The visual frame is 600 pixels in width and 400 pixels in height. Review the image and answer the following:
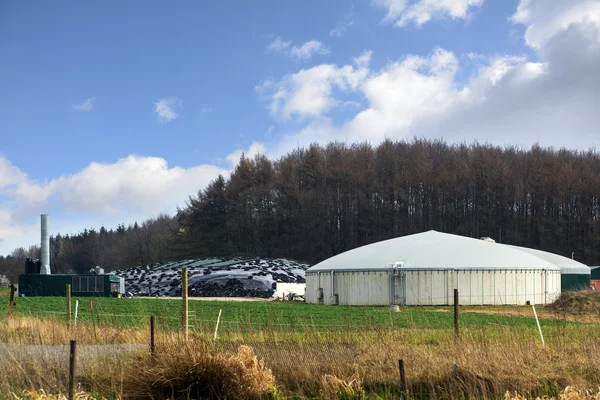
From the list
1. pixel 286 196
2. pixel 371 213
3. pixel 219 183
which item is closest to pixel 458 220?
pixel 371 213

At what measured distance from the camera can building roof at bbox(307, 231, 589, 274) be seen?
4716 cm

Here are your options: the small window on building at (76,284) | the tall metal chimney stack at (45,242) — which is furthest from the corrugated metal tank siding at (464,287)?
the tall metal chimney stack at (45,242)

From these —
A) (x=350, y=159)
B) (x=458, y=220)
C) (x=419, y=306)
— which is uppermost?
(x=350, y=159)

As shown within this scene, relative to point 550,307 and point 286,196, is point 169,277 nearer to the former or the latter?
point 286,196

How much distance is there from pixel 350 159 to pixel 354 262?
154ft

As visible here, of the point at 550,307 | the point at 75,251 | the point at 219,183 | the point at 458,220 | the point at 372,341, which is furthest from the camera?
the point at 75,251

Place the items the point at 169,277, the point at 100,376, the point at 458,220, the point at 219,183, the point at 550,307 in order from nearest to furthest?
1. the point at 100,376
2. the point at 550,307
3. the point at 169,277
4. the point at 458,220
5. the point at 219,183

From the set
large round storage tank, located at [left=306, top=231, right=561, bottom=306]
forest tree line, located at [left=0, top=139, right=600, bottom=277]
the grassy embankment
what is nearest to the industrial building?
large round storage tank, located at [left=306, top=231, right=561, bottom=306]

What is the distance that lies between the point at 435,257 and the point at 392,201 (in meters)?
44.7

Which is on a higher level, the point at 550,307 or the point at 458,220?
the point at 458,220

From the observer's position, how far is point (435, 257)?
157ft

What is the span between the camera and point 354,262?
49281mm

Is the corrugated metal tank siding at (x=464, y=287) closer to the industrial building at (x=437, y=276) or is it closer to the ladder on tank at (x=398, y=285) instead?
the industrial building at (x=437, y=276)

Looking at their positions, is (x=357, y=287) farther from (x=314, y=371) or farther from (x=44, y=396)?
(x=44, y=396)
